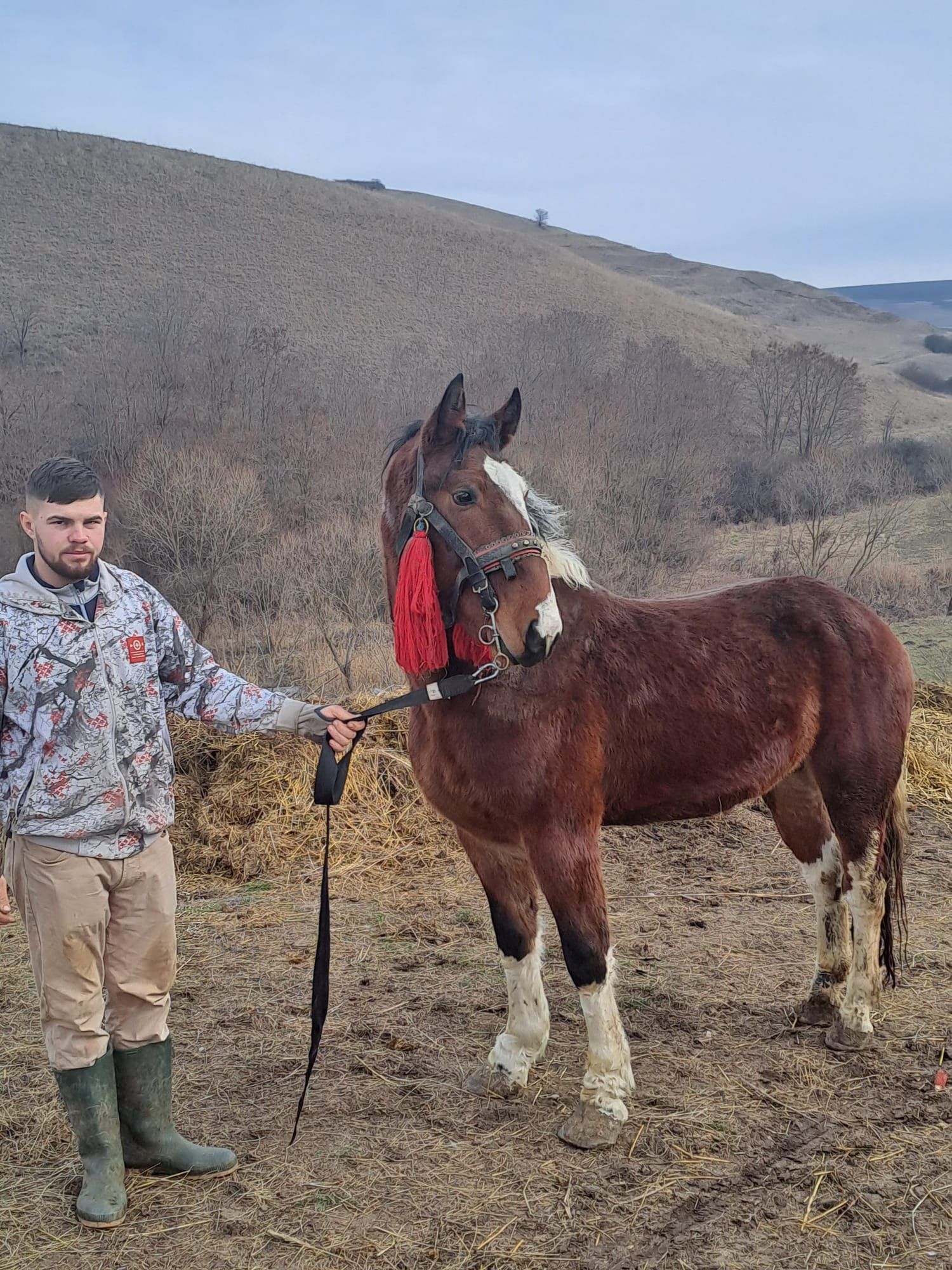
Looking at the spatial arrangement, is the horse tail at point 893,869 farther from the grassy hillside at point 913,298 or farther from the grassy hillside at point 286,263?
the grassy hillside at point 913,298

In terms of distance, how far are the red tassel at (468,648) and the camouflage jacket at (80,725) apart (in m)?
0.98

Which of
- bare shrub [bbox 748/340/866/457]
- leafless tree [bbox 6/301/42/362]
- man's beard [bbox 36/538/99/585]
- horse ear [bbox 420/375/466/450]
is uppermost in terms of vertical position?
leafless tree [bbox 6/301/42/362]

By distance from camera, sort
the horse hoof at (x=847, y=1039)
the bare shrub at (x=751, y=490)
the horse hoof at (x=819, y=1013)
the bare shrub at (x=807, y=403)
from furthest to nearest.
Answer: the bare shrub at (x=807, y=403) < the bare shrub at (x=751, y=490) < the horse hoof at (x=819, y=1013) < the horse hoof at (x=847, y=1039)

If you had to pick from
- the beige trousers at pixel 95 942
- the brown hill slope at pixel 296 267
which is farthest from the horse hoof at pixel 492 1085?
the brown hill slope at pixel 296 267

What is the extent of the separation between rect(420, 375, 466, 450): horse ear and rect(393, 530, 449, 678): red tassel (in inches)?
12.9

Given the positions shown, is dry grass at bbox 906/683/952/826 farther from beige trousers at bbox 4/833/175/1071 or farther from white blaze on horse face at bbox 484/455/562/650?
beige trousers at bbox 4/833/175/1071

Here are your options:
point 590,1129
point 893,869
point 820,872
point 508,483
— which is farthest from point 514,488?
point 893,869

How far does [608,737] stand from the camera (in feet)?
11.1

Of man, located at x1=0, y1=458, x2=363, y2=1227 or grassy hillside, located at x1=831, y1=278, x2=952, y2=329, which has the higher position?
grassy hillside, located at x1=831, y1=278, x2=952, y2=329

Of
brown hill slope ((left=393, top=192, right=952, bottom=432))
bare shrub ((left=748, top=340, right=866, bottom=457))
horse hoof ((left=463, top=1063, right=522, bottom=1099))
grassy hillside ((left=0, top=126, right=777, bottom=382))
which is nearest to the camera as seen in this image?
horse hoof ((left=463, top=1063, right=522, bottom=1099))

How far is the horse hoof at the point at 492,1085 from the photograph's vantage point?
3.49 metres

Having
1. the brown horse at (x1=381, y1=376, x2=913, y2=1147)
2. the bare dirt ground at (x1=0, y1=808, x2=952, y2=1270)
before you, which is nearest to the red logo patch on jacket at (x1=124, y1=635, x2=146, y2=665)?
the brown horse at (x1=381, y1=376, x2=913, y2=1147)

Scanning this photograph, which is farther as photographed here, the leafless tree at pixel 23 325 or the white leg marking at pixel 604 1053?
the leafless tree at pixel 23 325

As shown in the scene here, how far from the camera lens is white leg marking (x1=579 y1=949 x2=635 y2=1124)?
3227 mm
